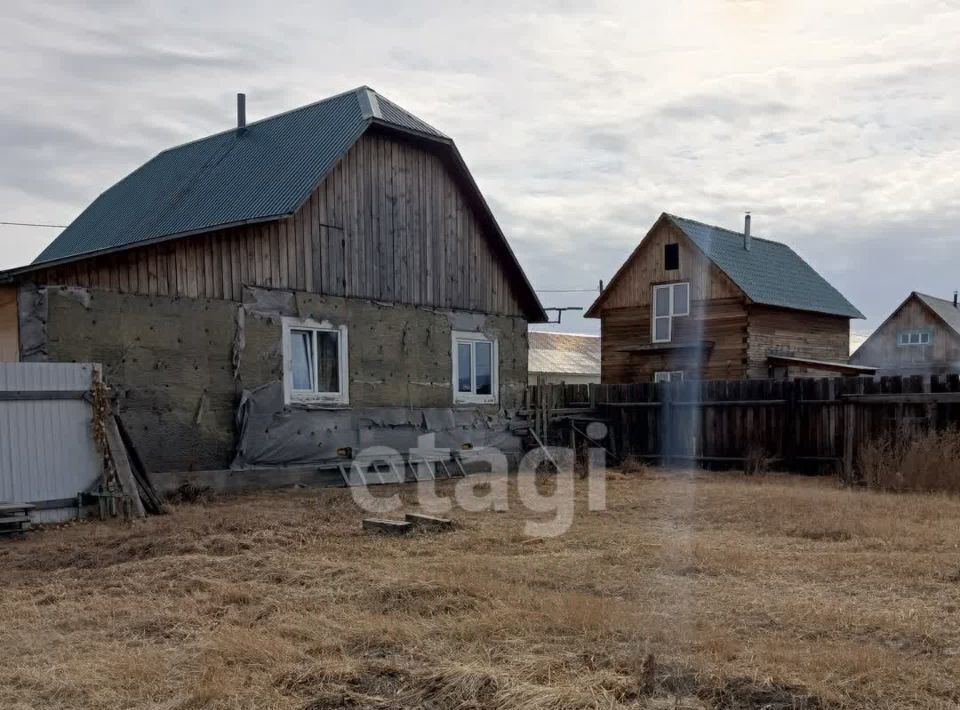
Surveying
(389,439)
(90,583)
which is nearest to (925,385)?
(389,439)

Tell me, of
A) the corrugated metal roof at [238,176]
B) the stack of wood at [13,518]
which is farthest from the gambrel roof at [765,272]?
the stack of wood at [13,518]

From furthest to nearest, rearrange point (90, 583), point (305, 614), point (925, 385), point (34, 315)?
point (925, 385)
point (34, 315)
point (90, 583)
point (305, 614)

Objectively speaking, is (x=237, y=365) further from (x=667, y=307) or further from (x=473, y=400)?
(x=667, y=307)

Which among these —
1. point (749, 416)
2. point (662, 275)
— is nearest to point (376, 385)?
point (749, 416)

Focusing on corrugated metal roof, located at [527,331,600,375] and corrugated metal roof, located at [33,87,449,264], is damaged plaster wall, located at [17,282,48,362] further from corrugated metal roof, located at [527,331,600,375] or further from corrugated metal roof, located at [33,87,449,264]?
corrugated metal roof, located at [527,331,600,375]

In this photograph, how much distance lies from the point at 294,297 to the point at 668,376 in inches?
625

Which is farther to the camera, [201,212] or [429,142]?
[429,142]

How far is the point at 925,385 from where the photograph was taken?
1345 cm

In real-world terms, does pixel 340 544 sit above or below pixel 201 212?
below

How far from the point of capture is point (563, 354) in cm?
4584

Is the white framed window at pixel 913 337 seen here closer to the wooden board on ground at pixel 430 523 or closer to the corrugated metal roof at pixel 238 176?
the corrugated metal roof at pixel 238 176

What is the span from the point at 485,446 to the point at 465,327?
98.6 inches

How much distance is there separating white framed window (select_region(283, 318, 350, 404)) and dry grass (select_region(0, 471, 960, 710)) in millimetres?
4253

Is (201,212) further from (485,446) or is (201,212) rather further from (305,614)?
(305,614)
